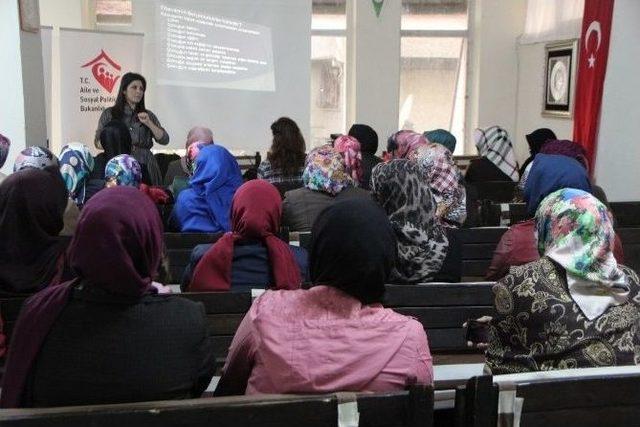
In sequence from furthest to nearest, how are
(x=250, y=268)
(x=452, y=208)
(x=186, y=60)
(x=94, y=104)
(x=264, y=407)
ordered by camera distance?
(x=186, y=60) → (x=94, y=104) → (x=452, y=208) → (x=250, y=268) → (x=264, y=407)

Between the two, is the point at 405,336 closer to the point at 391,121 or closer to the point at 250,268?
the point at 250,268

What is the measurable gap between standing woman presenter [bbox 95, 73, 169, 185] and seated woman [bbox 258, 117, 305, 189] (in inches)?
43.0

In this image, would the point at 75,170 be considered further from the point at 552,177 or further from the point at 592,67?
the point at 592,67

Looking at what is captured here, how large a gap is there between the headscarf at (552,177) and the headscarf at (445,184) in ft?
2.45

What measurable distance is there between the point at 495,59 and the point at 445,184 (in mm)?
4392

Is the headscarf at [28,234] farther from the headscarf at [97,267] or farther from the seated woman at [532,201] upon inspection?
the seated woman at [532,201]

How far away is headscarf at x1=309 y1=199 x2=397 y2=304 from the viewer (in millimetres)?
1575

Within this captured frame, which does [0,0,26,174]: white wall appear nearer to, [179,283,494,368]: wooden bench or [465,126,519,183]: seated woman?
[179,283,494,368]: wooden bench

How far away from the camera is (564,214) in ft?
6.38

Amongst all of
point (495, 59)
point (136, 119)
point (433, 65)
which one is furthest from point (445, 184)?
point (433, 65)

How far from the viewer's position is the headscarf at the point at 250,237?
260cm

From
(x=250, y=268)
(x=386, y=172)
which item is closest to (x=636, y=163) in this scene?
(x=386, y=172)

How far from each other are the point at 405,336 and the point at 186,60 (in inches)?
243

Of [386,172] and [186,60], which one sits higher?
[186,60]
